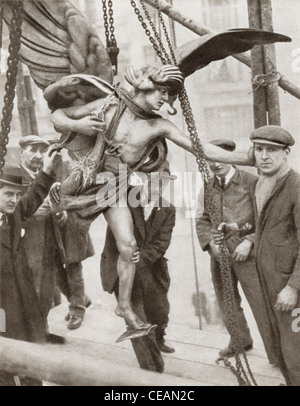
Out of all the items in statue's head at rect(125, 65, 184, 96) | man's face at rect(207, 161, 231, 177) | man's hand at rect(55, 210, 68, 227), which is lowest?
man's hand at rect(55, 210, 68, 227)

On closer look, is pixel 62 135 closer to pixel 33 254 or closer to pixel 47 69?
pixel 47 69

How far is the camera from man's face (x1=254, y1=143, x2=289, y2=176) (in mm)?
3131

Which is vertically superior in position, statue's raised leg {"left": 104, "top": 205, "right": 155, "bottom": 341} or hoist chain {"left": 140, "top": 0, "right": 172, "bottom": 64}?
hoist chain {"left": 140, "top": 0, "right": 172, "bottom": 64}

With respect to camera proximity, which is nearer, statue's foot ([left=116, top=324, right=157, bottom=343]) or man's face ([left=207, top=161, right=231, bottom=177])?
man's face ([left=207, top=161, right=231, bottom=177])

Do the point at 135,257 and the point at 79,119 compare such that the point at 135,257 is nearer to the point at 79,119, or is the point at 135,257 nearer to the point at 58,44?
the point at 79,119

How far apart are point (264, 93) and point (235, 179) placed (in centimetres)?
48

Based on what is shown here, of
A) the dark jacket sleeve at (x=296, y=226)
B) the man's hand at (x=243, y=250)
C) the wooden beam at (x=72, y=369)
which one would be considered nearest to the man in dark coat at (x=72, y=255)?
the man's hand at (x=243, y=250)

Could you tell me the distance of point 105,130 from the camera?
11.2 feet

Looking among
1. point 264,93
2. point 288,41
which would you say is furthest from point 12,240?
point 288,41

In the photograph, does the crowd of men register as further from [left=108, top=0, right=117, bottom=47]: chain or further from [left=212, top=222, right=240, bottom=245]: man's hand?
[left=108, top=0, right=117, bottom=47]: chain

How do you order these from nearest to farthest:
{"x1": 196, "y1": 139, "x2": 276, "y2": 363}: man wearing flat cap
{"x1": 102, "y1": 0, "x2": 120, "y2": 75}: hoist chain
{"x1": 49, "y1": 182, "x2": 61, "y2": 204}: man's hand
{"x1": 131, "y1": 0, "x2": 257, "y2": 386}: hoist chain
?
{"x1": 131, "y1": 0, "x2": 257, "y2": 386}: hoist chain, {"x1": 196, "y1": 139, "x2": 276, "y2": 363}: man wearing flat cap, {"x1": 102, "y1": 0, "x2": 120, "y2": 75}: hoist chain, {"x1": 49, "y1": 182, "x2": 61, "y2": 204}: man's hand

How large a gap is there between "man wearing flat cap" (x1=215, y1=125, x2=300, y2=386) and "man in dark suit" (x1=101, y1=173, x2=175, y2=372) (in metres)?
0.53

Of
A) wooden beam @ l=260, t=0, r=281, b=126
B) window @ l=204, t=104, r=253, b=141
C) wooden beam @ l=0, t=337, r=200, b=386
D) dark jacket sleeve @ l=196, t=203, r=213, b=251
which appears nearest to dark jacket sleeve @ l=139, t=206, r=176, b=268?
dark jacket sleeve @ l=196, t=203, r=213, b=251

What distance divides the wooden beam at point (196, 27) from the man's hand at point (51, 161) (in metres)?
0.99
